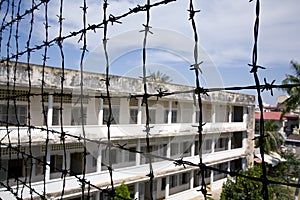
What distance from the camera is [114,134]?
29.1 feet

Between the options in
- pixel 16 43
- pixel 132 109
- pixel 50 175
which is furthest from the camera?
pixel 132 109

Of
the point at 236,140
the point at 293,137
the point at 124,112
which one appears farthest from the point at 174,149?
the point at 293,137

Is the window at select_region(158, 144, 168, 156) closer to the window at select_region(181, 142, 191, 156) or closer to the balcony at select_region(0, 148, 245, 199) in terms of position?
the balcony at select_region(0, 148, 245, 199)

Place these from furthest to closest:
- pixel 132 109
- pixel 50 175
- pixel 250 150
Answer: pixel 250 150 → pixel 132 109 → pixel 50 175

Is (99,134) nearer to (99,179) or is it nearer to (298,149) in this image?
(99,179)

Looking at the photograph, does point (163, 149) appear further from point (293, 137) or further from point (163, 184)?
point (293, 137)

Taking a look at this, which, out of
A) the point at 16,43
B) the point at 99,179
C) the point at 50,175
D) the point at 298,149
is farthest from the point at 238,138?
the point at 16,43

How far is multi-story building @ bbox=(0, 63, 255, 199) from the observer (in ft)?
22.0

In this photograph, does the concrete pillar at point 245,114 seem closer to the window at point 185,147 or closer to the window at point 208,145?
the window at point 208,145

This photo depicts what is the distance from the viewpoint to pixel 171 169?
35.7 feet

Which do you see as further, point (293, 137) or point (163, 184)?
point (293, 137)

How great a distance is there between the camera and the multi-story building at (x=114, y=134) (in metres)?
6.71

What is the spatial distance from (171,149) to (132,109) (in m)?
2.88

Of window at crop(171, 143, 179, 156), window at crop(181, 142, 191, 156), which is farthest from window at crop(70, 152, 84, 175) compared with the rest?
window at crop(181, 142, 191, 156)
